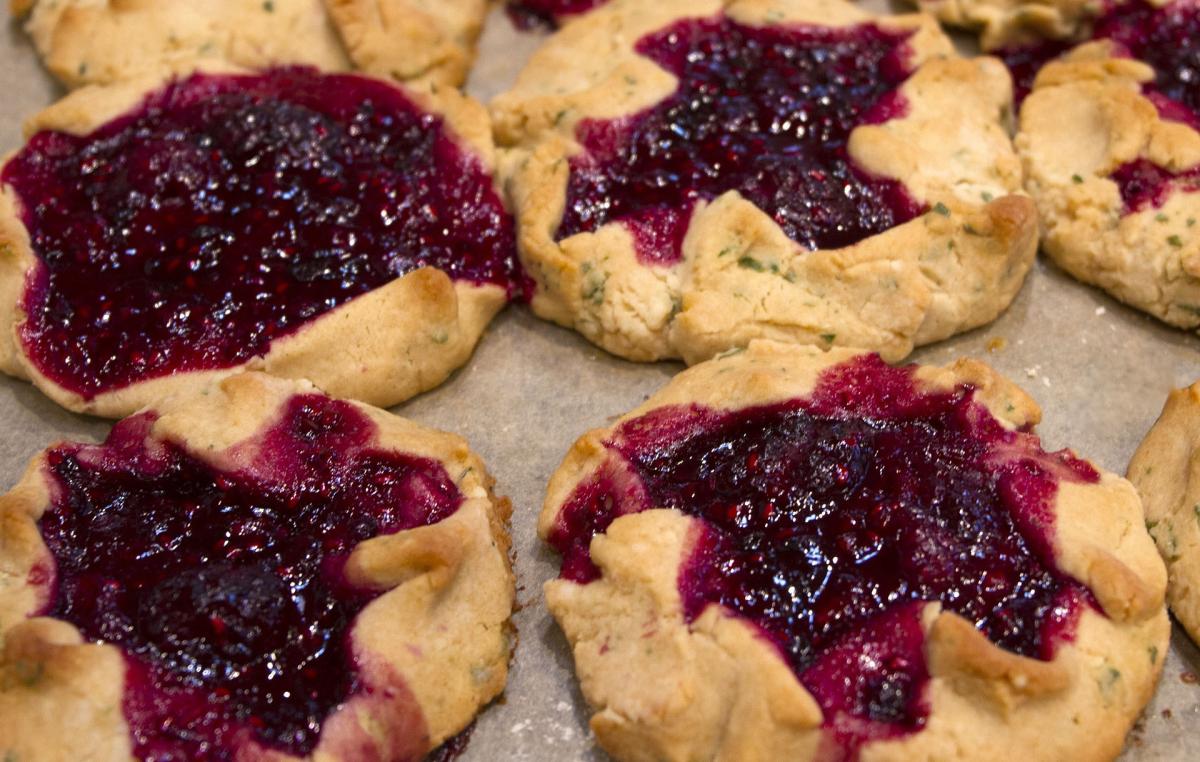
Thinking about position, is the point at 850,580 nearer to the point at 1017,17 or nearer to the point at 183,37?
the point at 1017,17

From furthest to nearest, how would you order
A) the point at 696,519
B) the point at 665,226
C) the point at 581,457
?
the point at 665,226 → the point at 581,457 → the point at 696,519

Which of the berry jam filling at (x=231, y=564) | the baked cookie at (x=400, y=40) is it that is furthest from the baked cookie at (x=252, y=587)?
the baked cookie at (x=400, y=40)

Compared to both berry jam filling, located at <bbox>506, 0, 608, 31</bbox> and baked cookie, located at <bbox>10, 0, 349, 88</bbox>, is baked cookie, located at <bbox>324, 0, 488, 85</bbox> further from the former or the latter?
berry jam filling, located at <bbox>506, 0, 608, 31</bbox>

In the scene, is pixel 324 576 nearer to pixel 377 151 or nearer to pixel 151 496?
pixel 151 496

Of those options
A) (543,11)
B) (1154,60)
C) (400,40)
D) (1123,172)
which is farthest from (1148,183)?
(400,40)

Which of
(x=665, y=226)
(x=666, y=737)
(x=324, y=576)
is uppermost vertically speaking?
(x=665, y=226)

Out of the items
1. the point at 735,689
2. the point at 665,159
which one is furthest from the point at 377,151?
the point at 735,689
